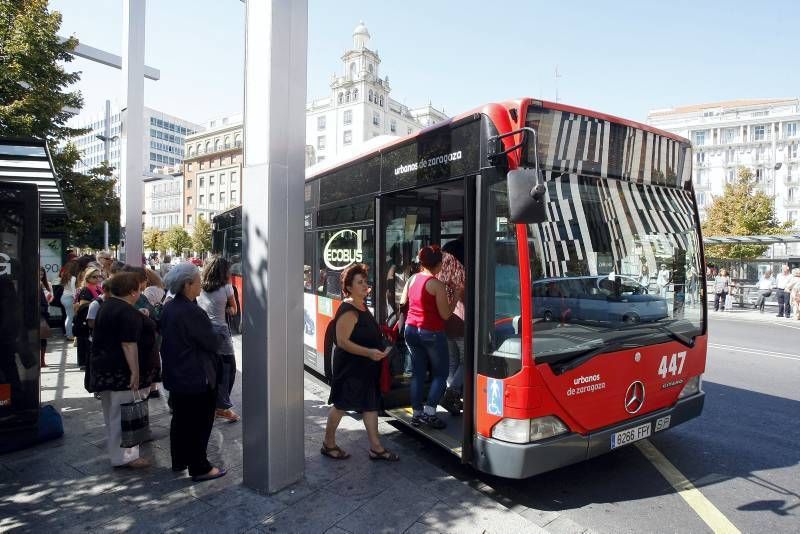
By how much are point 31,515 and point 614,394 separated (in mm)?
4205

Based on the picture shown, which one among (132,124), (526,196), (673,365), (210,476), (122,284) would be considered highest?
(132,124)

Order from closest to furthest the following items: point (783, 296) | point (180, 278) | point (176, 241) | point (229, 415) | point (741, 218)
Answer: point (180, 278)
point (229, 415)
point (783, 296)
point (741, 218)
point (176, 241)

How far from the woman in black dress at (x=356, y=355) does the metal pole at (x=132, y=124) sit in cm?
521

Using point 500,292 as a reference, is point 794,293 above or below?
below

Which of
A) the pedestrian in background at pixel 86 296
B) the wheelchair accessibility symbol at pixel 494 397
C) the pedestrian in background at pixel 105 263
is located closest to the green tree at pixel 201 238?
the pedestrian in background at pixel 105 263

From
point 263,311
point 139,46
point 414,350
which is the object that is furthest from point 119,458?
point 139,46

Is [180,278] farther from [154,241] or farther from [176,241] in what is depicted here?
[154,241]

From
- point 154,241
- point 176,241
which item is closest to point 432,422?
point 176,241

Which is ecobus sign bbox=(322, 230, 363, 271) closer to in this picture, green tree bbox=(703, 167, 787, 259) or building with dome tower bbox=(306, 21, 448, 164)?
green tree bbox=(703, 167, 787, 259)

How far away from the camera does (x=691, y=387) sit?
4699 mm

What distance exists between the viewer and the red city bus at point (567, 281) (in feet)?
12.0

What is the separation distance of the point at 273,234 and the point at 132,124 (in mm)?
5749

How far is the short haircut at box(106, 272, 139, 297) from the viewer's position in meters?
4.19

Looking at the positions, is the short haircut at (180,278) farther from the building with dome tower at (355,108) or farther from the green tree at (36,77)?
the building with dome tower at (355,108)
